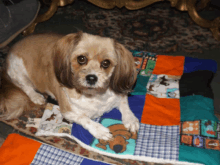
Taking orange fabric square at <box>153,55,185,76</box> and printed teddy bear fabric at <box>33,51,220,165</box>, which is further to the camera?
orange fabric square at <box>153,55,185,76</box>

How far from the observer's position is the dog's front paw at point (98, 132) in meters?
1.86

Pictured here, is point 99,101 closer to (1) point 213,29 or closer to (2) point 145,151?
(2) point 145,151

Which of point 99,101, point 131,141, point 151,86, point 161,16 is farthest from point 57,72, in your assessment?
point 161,16

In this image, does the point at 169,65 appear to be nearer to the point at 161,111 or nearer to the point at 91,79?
the point at 161,111

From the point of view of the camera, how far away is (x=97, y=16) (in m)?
3.80

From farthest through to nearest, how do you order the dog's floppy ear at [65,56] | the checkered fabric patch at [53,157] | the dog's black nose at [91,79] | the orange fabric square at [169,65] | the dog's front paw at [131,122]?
1. the orange fabric square at [169,65]
2. the dog's front paw at [131,122]
3. the checkered fabric patch at [53,157]
4. the dog's floppy ear at [65,56]
5. the dog's black nose at [91,79]

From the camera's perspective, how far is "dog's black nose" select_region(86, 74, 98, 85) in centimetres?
152

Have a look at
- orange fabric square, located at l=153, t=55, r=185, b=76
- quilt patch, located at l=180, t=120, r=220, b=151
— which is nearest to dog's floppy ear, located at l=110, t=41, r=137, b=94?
quilt patch, located at l=180, t=120, r=220, b=151

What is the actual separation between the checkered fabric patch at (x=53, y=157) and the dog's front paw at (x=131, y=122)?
0.47 m

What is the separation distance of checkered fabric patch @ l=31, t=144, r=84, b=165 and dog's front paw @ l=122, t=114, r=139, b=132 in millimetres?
471

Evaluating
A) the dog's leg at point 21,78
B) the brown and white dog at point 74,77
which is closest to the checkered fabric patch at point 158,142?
the brown and white dog at point 74,77

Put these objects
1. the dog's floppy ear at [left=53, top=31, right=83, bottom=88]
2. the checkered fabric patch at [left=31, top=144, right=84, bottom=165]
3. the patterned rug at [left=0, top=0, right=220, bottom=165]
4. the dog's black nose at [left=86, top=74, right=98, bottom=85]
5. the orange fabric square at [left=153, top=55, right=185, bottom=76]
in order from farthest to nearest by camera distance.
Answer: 1. the patterned rug at [left=0, top=0, right=220, bottom=165]
2. the orange fabric square at [left=153, top=55, right=185, bottom=76]
3. the checkered fabric patch at [left=31, top=144, right=84, bottom=165]
4. the dog's floppy ear at [left=53, top=31, right=83, bottom=88]
5. the dog's black nose at [left=86, top=74, right=98, bottom=85]

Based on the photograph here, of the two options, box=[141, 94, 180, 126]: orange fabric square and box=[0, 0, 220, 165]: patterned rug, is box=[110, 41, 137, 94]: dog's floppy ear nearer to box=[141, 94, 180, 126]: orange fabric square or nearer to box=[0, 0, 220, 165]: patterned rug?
box=[141, 94, 180, 126]: orange fabric square

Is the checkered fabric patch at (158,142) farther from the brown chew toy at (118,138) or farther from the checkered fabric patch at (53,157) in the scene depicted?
the checkered fabric patch at (53,157)
